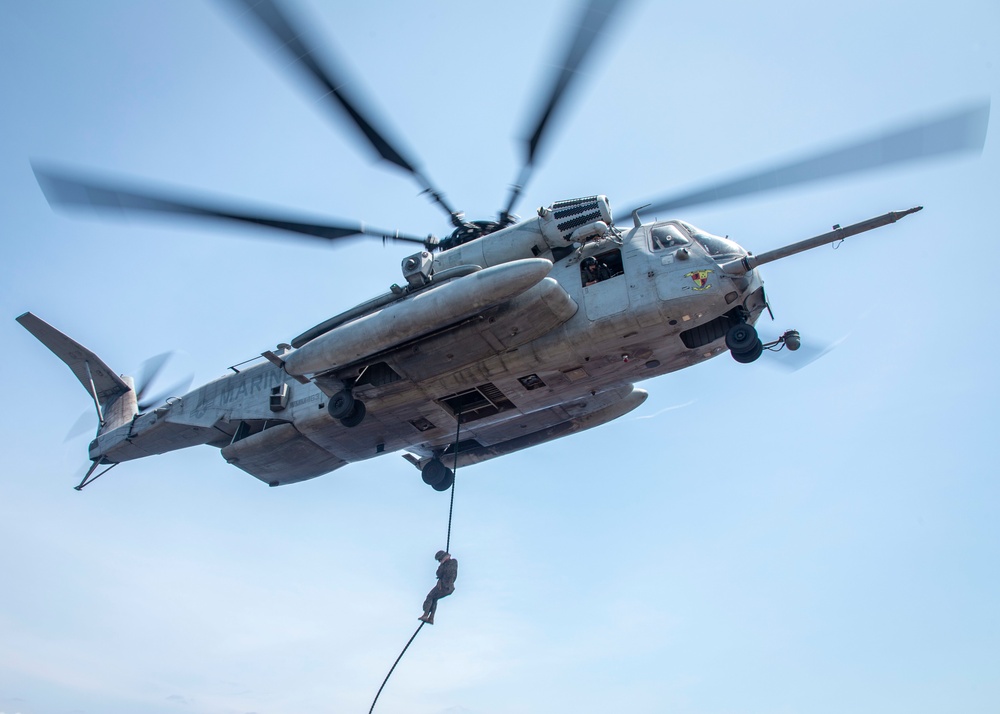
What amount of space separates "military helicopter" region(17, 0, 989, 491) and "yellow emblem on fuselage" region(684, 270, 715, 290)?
30mm

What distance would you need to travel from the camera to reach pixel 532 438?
16484 mm

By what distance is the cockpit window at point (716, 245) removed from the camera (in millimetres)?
12413

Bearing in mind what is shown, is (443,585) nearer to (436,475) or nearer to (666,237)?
(436,475)

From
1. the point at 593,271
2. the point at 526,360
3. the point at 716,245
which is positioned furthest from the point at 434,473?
the point at 716,245

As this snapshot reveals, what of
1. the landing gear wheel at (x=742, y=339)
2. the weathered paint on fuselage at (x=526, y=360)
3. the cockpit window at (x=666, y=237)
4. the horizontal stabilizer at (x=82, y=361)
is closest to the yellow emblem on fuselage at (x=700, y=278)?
the weathered paint on fuselage at (x=526, y=360)

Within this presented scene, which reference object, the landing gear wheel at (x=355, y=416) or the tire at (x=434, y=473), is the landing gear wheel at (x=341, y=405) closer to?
the landing gear wheel at (x=355, y=416)

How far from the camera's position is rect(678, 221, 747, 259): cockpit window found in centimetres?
1241

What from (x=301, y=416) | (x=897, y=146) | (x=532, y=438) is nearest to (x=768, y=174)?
(x=897, y=146)

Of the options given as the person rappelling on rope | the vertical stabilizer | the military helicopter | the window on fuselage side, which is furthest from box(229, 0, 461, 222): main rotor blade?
the vertical stabilizer

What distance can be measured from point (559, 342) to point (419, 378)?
262 cm

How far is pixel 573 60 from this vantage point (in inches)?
349

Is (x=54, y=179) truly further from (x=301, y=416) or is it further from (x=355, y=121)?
(x=301, y=416)

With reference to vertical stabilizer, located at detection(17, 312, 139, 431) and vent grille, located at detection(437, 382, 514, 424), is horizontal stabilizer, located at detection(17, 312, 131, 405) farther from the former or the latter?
vent grille, located at detection(437, 382, 514, 424)

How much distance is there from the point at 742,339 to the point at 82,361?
53.1ft
